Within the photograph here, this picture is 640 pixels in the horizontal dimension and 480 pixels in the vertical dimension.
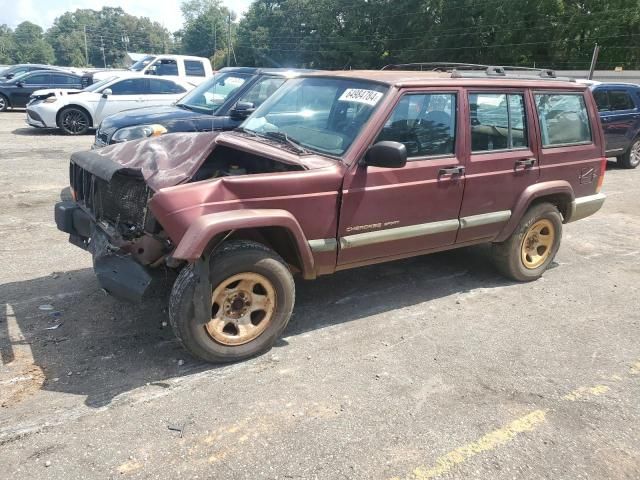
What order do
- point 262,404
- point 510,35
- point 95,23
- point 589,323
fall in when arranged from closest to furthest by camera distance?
point 262,404, point 589,323, point 510,35, point 95,23

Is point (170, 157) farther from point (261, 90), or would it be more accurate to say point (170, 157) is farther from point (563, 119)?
point (261, 90)

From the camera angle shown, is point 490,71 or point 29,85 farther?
point 29,85

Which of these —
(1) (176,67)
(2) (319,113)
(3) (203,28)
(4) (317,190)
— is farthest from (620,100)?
(3) (203,28)

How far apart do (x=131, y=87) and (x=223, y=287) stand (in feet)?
37.8

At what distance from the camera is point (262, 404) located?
3.14 meters

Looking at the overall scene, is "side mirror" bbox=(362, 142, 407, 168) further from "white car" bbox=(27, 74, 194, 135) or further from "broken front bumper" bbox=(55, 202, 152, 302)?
"white car" bbox=(27, 74, 194, 135)

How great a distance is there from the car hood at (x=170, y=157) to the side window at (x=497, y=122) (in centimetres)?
144

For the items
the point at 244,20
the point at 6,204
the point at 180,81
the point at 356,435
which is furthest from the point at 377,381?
the point at 244,20

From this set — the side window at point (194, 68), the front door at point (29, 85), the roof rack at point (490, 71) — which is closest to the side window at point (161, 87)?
the side window at point (194, 68)

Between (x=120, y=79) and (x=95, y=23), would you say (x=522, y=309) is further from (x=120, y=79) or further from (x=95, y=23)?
(x=95, y=23)

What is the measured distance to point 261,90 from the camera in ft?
26.4

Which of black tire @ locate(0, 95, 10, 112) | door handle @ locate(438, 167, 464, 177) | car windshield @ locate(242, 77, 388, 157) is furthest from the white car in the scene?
door handle @ locate(438, 167, 464, 177)

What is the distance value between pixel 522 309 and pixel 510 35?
1570 inches

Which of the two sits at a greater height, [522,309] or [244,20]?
[244,20]
